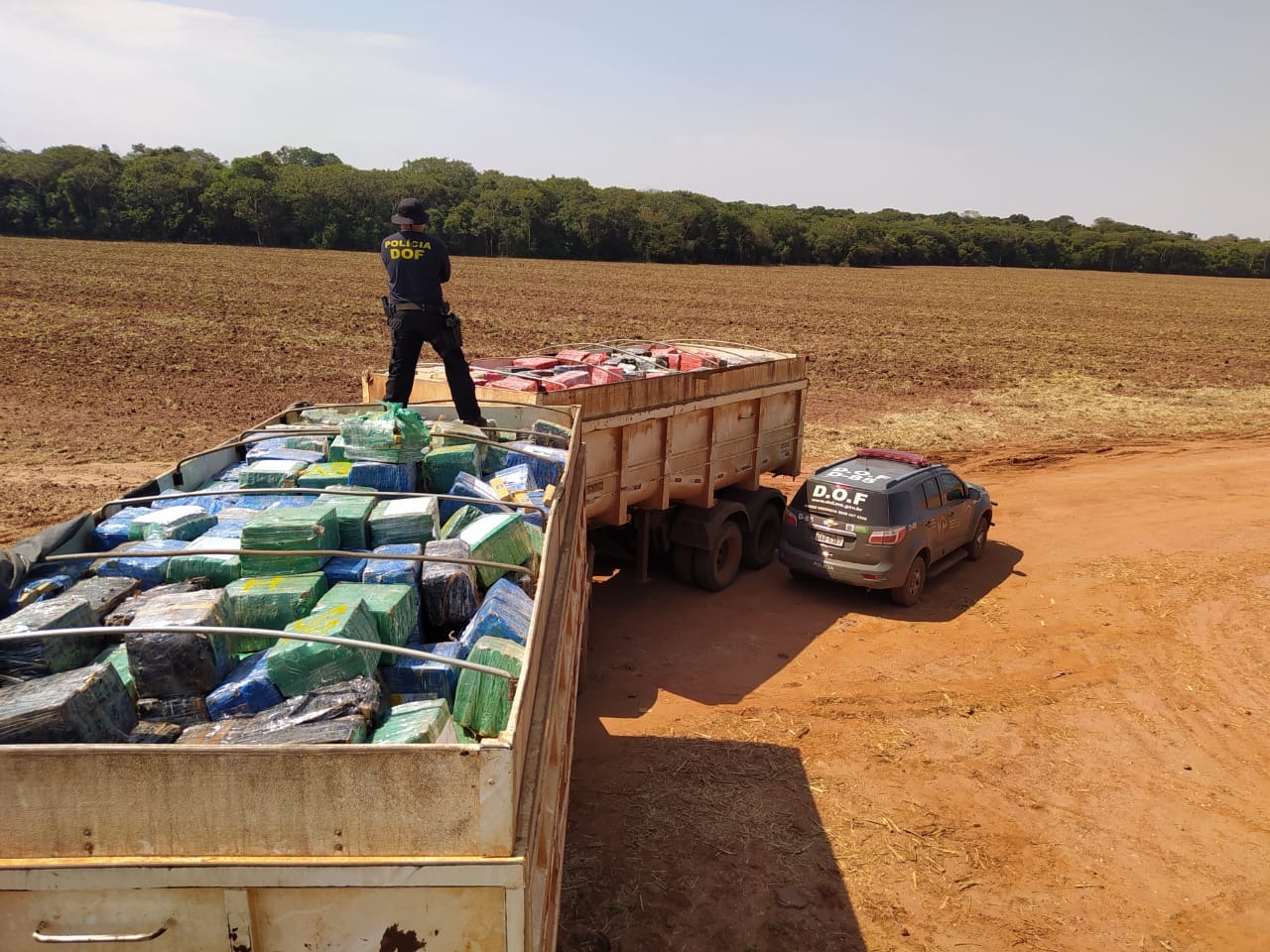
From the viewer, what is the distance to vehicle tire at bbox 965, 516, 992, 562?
11.6 meters

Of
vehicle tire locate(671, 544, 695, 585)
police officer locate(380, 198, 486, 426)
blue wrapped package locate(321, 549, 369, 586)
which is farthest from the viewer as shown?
vehicle tire locate(671, 544, 695, 585)

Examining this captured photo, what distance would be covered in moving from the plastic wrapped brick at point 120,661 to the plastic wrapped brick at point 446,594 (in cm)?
125

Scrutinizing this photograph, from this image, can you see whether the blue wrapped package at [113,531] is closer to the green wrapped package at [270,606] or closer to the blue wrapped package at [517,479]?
the green wrapped package at [270,606]

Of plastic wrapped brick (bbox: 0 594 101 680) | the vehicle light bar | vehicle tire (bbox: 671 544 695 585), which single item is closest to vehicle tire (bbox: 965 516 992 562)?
the vehicle light bar

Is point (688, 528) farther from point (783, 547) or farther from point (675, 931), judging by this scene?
point (675, 931)

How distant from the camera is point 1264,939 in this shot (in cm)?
554

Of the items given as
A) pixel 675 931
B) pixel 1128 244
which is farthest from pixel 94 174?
pixel 1128 244

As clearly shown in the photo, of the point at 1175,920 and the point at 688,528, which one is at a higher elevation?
the point at 688,528

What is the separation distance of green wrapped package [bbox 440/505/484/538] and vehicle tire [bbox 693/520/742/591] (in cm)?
550

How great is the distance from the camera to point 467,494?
5.54 meters

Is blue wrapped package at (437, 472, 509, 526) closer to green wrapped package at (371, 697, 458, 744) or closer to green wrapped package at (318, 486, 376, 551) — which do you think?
green wrapped package at (318, 486, 376, 551)

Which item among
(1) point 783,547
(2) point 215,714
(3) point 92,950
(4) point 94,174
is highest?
(4) point 94,174

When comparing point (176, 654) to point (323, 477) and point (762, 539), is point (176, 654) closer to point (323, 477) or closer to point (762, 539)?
point (323, 477)

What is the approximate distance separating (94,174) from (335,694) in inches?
3179
